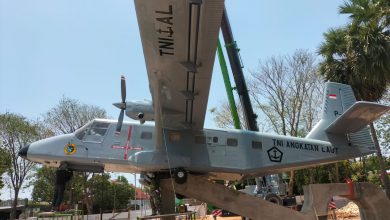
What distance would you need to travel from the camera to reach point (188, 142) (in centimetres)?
1214

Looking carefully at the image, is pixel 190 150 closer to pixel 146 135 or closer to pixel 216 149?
pixel 216 149

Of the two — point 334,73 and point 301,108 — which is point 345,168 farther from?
point 334,73

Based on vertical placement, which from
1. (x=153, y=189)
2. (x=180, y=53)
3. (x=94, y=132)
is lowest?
(x=153, y=189)

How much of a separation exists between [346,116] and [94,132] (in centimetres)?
891

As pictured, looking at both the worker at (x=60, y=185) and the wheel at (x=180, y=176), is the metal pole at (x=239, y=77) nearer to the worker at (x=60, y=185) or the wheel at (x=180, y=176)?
the wheel at (x=180, y=176)

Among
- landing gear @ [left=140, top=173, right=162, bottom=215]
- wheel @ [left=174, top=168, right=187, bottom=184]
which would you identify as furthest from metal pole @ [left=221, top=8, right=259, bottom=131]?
wheel @ [left=174, top=168, right=187, bottom=184]

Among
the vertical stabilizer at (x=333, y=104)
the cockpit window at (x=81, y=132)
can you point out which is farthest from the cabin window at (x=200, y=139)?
the vertical stabilizer at (x=333, y=104)

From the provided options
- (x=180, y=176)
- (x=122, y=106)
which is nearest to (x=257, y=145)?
(x=180, y=176)

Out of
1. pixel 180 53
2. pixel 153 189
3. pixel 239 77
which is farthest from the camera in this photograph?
pixel 239 77

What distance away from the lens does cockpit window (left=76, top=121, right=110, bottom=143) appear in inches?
493

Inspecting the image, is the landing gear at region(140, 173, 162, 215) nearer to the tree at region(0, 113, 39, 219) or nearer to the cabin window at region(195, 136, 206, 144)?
the cabin window at region(195, 136, 206, 144)

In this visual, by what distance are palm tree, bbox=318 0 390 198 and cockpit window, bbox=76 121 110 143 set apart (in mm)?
12682

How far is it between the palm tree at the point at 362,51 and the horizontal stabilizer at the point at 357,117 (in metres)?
5.46

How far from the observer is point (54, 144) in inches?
484
